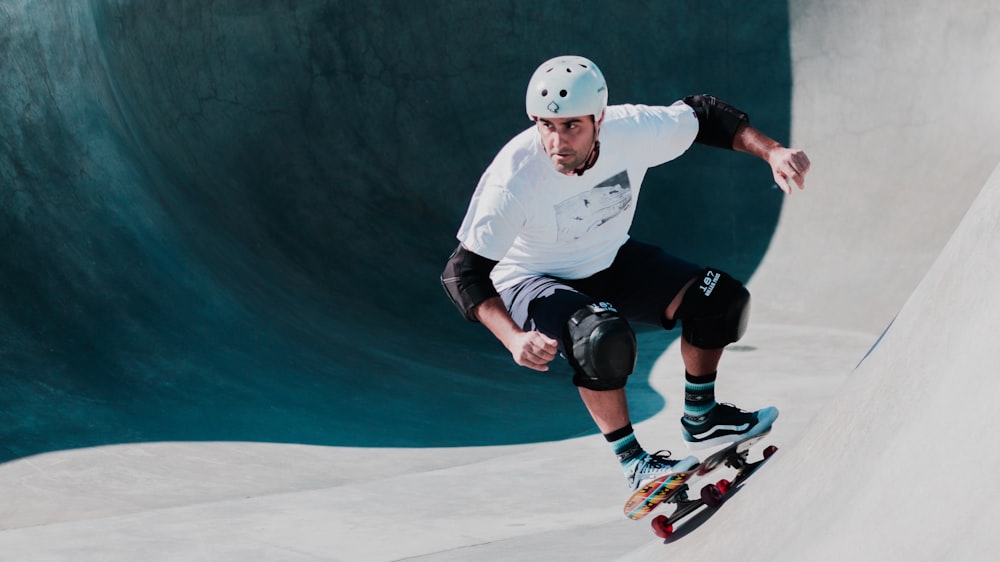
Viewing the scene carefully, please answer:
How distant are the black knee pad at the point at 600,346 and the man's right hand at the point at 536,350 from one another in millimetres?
199

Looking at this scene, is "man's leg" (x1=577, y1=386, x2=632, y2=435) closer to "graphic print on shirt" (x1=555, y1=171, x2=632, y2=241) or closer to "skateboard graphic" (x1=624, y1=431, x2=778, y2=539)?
"skateboard graphic" (x1=624, y1=431, x2=778, y2=539)

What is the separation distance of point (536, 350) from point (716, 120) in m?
1.39

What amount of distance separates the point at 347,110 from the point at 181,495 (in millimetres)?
5440

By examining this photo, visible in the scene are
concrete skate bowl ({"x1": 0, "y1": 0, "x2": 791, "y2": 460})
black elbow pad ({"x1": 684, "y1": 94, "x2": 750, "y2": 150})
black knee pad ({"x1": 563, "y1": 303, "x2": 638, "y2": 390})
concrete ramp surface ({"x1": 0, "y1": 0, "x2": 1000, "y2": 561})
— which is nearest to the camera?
concrete ramp surface ({"x1": 0, "y1": 0, "x2": 1000, "y2": 561})

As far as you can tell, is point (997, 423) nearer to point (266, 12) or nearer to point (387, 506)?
point (387, 506)

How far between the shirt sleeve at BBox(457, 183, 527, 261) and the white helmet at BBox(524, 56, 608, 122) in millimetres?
317

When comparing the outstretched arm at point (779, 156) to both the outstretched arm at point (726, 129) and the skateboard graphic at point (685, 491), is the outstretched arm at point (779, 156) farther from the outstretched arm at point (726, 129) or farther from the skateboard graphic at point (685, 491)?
the skateboard graphic at point (685, 491)

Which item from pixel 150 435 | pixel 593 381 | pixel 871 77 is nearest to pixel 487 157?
pixel 871 77

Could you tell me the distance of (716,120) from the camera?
4715 mm

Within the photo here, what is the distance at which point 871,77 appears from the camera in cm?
1093

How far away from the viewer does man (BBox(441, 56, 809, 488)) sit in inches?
166

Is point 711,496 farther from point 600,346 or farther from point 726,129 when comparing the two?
point 726,129

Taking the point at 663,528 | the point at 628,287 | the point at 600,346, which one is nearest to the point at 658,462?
the point at 663,528

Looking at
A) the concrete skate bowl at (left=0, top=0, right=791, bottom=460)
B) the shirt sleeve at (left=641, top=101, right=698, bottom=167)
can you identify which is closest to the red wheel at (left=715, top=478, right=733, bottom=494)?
the shirt sleeve at (left=641, top=101, right=698, bottom=167)
